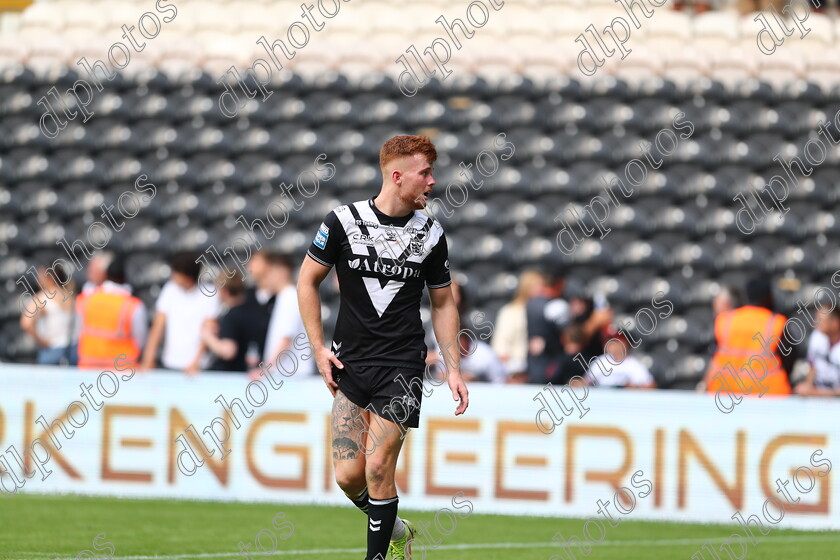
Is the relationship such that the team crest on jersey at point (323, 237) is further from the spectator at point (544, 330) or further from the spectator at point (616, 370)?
the spectator at point (544, 330)

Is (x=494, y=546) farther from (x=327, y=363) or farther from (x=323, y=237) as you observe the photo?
(x=323, y=237)

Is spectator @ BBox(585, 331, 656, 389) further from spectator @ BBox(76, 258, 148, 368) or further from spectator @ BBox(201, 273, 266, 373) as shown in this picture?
spectator @ BBox(76, 258, 148, 368)

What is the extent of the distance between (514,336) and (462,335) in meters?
0.74

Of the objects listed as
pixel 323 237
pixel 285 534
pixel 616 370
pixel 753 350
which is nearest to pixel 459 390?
pixel 323 237

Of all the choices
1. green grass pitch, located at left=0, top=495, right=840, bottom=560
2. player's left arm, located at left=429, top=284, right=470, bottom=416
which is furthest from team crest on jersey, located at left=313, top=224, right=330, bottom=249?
green grass pitch, located at left=0, top=495, right=840, bottom=560

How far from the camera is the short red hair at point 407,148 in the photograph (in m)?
5.43

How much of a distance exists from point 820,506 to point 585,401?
1.93 m

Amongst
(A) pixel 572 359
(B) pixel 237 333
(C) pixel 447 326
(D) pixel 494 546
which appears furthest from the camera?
(B) pixel 237 333

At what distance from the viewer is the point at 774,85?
16.0 meters

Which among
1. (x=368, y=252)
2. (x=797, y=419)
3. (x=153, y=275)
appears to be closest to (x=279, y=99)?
(x=153, y=275)

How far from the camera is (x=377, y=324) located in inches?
218

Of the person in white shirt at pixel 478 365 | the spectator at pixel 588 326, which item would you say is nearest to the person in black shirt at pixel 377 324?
the spectator at pixel 588 326

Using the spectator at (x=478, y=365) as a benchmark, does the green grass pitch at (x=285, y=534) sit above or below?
below

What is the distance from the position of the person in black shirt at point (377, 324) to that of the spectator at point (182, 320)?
17.3ft
